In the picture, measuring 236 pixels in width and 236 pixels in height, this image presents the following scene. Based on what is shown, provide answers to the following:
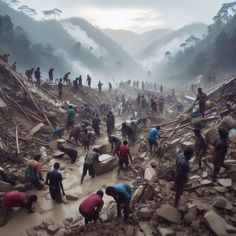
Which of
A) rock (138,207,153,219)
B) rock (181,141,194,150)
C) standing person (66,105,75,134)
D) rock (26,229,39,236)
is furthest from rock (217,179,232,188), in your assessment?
standing person (66,105,75,134)

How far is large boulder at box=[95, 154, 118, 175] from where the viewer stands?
34.6ft

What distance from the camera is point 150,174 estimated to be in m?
8.77

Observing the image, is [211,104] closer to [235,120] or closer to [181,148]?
[235,120]

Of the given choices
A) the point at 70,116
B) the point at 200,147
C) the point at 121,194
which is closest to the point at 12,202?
the point at 121,194

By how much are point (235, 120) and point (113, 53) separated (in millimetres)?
95744

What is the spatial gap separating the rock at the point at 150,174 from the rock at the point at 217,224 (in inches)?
96.9

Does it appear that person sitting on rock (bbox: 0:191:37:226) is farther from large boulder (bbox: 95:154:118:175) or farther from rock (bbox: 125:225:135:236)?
large boulder (bbox: 95:154:118:175)

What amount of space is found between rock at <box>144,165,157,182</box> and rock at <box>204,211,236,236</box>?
246 centimetres

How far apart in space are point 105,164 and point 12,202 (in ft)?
13.2

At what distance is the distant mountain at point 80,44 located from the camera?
262 feet

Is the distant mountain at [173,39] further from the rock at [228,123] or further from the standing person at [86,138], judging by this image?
the rock at [228,123]

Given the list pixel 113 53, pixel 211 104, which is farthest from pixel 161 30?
pixel 211 104

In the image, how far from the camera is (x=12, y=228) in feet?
24.2

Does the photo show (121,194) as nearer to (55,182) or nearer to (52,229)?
(52,229)
